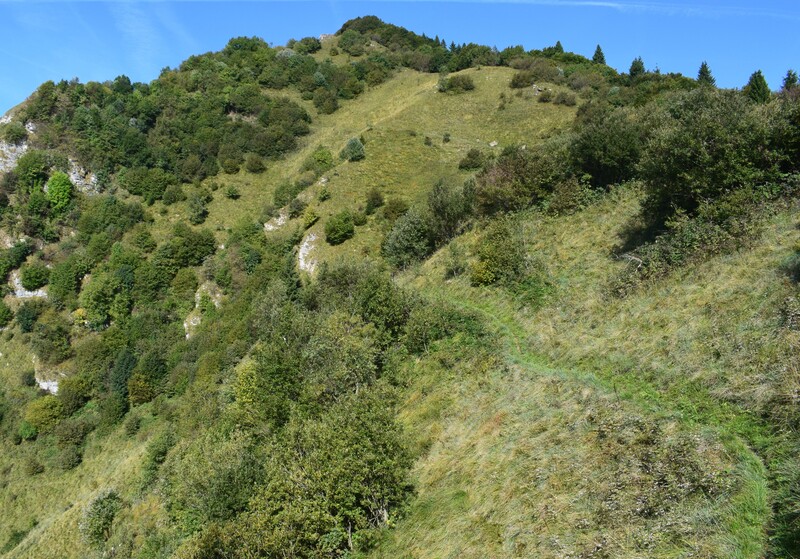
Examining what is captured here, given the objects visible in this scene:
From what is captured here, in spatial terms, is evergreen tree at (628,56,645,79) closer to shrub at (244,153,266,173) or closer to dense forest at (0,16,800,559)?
dense forest at (0,16,800,559)

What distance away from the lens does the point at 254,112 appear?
99562 mm

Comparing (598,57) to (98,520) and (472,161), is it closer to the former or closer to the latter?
(472,161)

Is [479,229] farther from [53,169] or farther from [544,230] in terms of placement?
[53,169]

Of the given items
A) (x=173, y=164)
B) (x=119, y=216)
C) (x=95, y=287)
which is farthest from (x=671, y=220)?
(x=173, y=164)

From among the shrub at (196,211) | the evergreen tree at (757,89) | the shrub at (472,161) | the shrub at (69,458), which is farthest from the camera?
the shrub at (196,211)

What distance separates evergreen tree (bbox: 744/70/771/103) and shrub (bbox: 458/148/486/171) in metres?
30.4

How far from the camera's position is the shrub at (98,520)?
36000 millimetres

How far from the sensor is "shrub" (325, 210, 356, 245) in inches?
2386

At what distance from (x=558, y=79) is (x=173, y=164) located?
71808 mm

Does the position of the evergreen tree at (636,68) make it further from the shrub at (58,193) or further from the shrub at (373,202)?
the shrub at (58,193)

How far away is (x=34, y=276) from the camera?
74.4 m

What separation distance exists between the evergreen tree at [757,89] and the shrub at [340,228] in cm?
4256

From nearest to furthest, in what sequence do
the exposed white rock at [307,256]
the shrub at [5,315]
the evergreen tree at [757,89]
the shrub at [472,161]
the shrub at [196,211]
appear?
the evergreen tree at [757,89]
the exposed white rock at [307,256]
the shrub at [472,161]
the shrub at [5,315]
the shrub at [196,211]

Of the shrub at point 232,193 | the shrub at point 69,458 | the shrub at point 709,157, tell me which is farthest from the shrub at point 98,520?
the shrub at point 232,193
